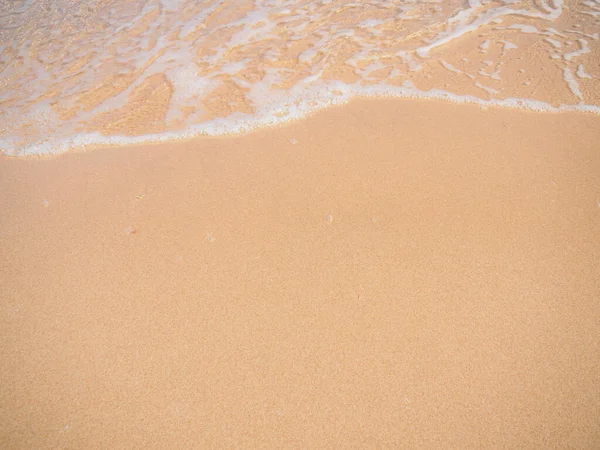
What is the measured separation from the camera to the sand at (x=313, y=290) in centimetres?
144

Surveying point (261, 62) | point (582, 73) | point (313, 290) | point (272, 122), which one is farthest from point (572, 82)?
point (313, 290)

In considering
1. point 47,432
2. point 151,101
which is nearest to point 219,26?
point 151,101

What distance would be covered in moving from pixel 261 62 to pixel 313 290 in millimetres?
2638

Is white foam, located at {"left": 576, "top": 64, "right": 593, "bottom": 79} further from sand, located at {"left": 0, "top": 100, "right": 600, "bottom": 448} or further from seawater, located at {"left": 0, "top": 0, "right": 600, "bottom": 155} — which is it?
sand, located at {"left": 0, "top": 100, "right": 600, "bottom": 448}

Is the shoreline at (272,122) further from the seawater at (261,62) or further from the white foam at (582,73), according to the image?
the white foam at (582,73)

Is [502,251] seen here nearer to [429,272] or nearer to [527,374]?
[429,272]

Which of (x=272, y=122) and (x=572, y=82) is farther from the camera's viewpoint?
(x=572, y=82)

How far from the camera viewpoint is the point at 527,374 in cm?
150

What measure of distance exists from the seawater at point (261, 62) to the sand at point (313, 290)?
391 mm

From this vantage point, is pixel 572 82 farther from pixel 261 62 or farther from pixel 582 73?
pixel 261 62

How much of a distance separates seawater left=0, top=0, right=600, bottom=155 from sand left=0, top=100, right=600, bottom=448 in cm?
39

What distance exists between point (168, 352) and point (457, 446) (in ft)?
3.89

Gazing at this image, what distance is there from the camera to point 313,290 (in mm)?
1790

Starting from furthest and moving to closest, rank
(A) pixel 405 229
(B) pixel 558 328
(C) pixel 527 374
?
(A) pixel 405 229 < (B) pixel 558 328 < (C) pixel 527 374
